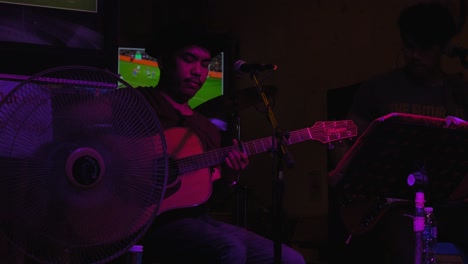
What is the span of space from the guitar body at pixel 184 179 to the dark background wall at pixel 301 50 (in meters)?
2.08

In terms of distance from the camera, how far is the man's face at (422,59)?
287cm

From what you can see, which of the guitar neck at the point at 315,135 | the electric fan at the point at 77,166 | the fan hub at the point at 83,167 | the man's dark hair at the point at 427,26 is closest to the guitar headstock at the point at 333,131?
the guitar neck at the point at 315,135

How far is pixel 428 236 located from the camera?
245 centimetres

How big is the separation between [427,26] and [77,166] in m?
2.08

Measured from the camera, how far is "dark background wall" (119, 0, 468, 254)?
484 centimetres

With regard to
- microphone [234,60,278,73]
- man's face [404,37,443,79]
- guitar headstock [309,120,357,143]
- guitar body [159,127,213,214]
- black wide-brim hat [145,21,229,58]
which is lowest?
guitar body [159,127,213,214]

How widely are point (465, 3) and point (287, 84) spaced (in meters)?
2.01

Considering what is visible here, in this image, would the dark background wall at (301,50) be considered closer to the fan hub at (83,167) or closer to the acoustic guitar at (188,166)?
the acoustic guitar at (188,166)

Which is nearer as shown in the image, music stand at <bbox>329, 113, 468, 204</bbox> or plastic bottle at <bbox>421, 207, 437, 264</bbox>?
music stand at <bbox>329, 113, 468, 204</bbox>

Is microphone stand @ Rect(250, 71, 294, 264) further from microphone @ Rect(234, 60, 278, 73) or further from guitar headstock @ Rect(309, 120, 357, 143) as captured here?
guitar headstock @ Rect(309, 120, 357, 143)

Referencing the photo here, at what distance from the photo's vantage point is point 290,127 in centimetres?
567

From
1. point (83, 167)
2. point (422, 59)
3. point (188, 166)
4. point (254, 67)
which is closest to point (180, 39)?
point (254, 67)

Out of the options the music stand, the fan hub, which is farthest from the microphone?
the fan hub

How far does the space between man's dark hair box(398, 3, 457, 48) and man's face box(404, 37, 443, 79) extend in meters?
0.02
